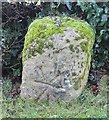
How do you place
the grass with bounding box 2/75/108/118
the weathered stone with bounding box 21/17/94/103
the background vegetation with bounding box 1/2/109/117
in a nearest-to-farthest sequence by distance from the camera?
1. the grass with bounding box 2/75/108/118
2. the weathered stone with bounding box 21/17/94/103
3. the background vegetation with bounding box 1/2/109/117

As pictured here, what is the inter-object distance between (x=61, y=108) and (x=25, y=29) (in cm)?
193

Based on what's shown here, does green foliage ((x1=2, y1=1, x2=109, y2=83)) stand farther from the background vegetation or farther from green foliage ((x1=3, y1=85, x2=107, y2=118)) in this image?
green foliage ((x1=3, y1=85, x2=107, y2=118))

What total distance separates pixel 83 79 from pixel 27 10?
173 cm

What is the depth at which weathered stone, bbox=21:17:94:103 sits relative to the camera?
16.5ft

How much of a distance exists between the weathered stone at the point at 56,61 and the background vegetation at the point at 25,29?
2.50 ft

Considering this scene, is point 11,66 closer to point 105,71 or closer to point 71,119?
point 105,71

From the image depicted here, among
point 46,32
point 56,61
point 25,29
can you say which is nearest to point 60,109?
point 56,61

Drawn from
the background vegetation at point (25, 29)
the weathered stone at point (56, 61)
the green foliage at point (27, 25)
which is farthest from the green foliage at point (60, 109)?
the green foliage at point (27, 25)

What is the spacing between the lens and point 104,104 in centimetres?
507

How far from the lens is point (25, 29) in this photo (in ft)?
20.5

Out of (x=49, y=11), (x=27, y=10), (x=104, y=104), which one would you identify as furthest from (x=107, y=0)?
(x=104, y=104)

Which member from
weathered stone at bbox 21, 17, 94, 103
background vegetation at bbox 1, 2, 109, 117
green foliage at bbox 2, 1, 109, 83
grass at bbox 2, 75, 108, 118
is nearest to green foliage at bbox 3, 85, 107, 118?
grass at bbox 2, 75, 108, 118

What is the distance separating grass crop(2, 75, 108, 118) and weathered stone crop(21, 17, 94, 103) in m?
0.15

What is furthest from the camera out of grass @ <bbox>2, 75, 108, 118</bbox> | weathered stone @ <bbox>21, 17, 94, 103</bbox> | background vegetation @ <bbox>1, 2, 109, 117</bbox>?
background vegetation @ <bbox>1, 2, 109, 117</bbox>
